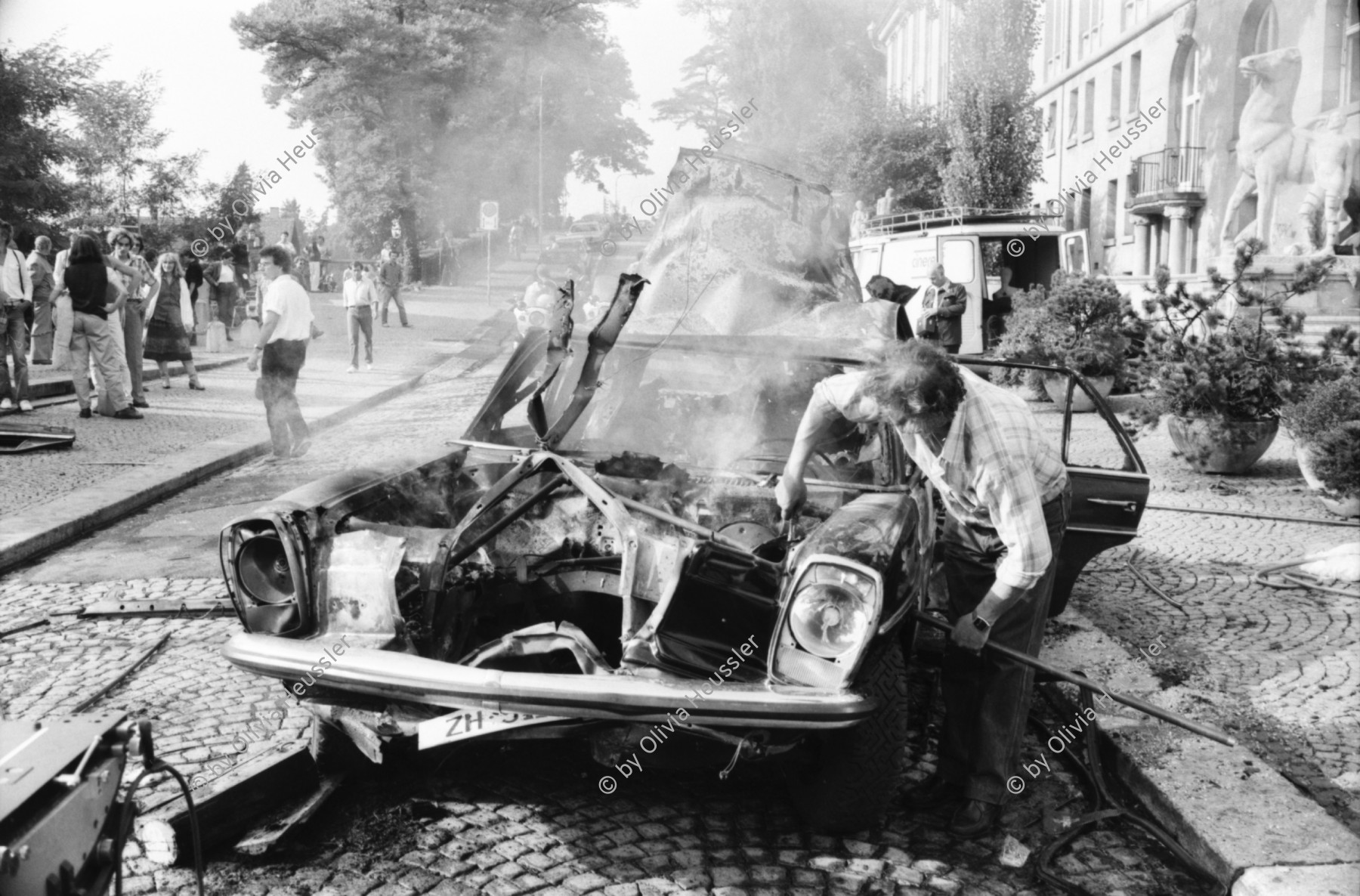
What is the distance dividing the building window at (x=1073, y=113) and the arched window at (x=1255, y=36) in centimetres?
1092

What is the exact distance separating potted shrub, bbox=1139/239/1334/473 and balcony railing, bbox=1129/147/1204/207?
2087 centimetres

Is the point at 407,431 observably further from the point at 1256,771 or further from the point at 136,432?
the point at 1256,771

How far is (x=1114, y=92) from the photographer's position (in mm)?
33750

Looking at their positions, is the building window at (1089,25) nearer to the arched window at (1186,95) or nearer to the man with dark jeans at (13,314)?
the arched window at (1186,95)

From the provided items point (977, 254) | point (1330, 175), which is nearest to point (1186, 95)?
point (1330, 175)

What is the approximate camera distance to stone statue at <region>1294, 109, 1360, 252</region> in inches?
687

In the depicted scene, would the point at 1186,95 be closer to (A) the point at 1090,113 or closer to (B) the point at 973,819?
(A) the point at 1090,113

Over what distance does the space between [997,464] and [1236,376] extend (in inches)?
248

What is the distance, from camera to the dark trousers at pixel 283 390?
928 centimetres

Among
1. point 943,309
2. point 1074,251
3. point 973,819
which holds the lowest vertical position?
point 973,819

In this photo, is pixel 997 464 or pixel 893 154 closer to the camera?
pixel 997 464

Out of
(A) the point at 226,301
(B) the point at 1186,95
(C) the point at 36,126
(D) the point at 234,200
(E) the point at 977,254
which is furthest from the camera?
(B) the point at 1186,95

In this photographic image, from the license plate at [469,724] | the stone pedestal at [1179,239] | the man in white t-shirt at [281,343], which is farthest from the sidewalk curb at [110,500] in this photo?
the stone pedestal at [1179,239]

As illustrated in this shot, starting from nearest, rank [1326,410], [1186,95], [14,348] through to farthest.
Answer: [1326,410] < [14,348] < [1186,95]
